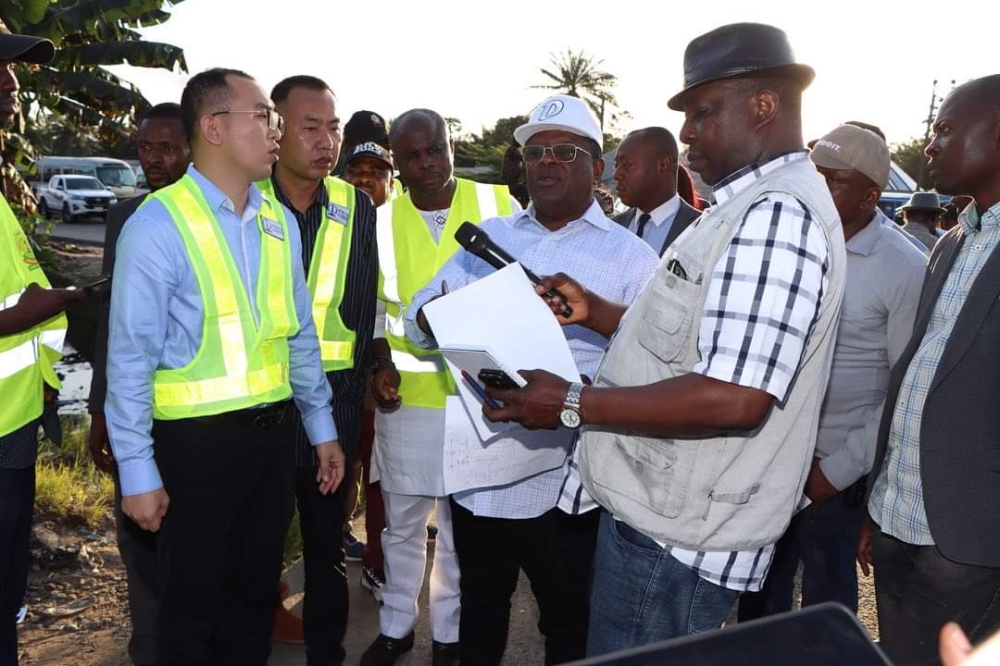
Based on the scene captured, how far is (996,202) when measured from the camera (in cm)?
224

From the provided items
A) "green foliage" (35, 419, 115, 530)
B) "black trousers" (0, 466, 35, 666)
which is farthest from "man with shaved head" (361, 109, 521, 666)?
"green foliage" (35, 419, 115, 530)

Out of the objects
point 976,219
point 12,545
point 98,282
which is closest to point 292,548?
point 12,545

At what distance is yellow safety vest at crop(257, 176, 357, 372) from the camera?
3.27m

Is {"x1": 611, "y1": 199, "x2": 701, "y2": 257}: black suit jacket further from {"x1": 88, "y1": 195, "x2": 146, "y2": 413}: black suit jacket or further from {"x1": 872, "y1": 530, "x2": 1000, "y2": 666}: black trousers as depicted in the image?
{"x1": 88, "y1": 195, "x2": 146, "y2": 413}: black suit jacket

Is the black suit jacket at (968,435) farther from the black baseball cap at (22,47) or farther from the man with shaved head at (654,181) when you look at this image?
the black baseball cap at (22,47)

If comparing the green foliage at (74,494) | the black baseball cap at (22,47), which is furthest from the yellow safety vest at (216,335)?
the green foliage at (74,494)

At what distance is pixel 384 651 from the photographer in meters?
3.56

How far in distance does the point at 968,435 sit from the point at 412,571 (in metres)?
2.35

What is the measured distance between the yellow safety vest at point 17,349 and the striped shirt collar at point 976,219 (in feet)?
9.93

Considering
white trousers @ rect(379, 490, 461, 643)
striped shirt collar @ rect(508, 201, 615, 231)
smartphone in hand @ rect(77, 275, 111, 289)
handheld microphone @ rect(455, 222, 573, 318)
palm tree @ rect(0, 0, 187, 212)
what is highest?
palm tree @ rect(0, 0, 187, 212)

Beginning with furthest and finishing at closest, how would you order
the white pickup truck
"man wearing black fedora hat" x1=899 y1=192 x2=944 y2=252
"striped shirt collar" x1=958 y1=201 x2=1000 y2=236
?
the white pickup truck, "man wearing black fedora hat" x1=899 y1=192 x2=944 y2=252, "striped shirt collar" x1=958 y1=201 x2=1000 y2=236

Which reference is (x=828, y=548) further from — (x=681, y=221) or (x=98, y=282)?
(x=98, y=282)

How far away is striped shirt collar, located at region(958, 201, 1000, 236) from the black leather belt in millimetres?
2191

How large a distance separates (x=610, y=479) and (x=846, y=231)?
1.81 meters
